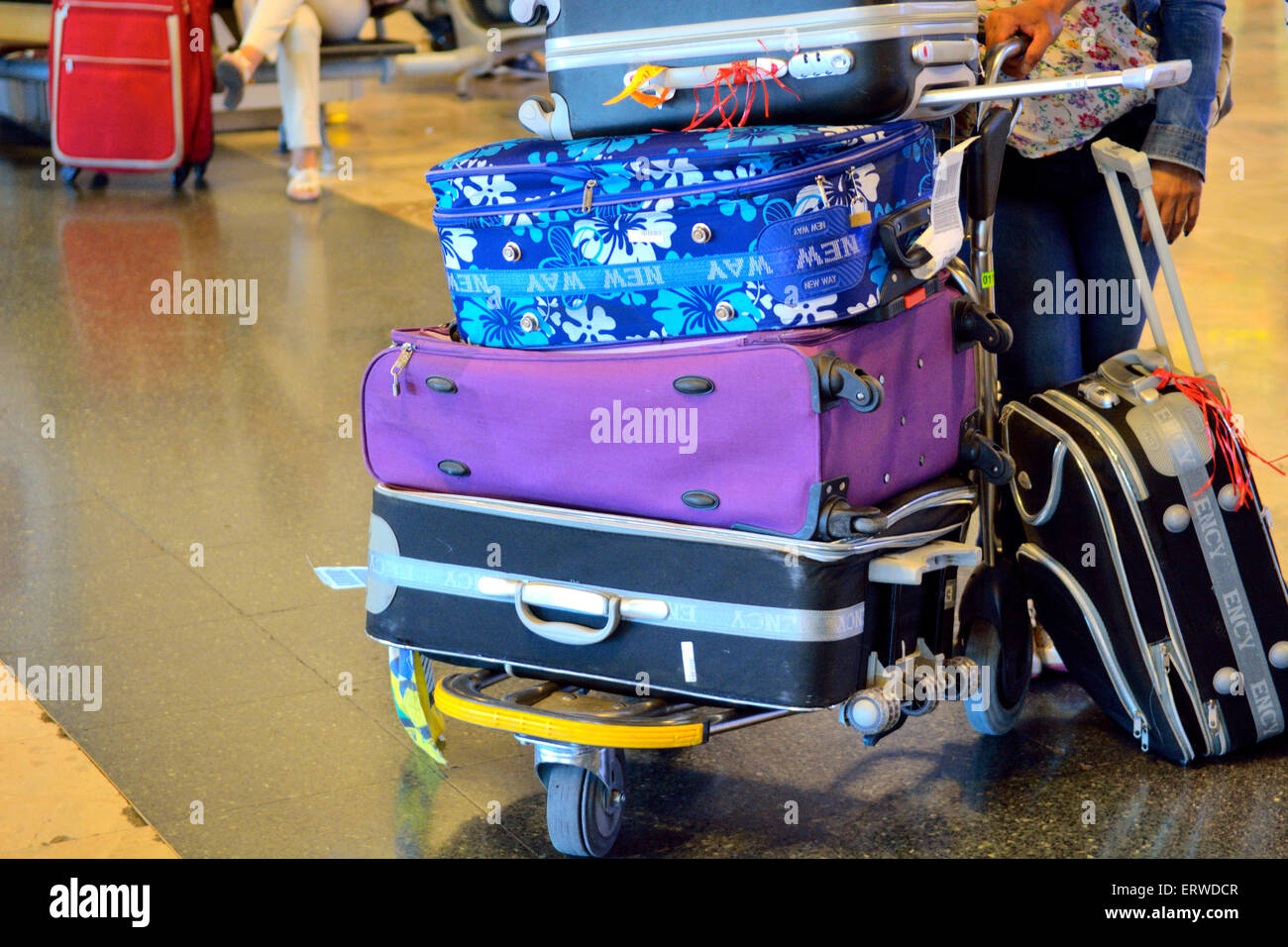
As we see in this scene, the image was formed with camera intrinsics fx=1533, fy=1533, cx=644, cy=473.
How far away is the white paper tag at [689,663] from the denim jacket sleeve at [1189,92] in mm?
1110

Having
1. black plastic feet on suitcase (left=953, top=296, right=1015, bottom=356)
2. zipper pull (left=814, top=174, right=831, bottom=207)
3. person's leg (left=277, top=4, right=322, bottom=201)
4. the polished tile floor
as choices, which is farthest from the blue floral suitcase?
person's leg (left=277, top=4, right=322, bottom=201)

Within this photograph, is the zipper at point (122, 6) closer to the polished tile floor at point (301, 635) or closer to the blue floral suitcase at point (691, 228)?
the polished tile floor at point (301, 635)

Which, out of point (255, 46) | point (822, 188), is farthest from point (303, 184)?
point (822, 188)

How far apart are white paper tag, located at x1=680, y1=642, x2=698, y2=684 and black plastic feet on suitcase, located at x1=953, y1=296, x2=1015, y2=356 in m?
0.57

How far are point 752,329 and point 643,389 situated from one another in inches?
5.9

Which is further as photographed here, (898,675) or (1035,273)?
(1035,273)

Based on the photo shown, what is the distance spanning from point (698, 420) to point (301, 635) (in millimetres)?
1148

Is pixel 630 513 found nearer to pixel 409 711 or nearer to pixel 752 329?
pixel 752 329

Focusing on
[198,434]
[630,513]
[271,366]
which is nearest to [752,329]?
[630,513]

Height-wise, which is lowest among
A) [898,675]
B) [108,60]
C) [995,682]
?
[995,682]

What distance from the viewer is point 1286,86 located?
850 cm

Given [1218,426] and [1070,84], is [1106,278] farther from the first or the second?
[1070,84]

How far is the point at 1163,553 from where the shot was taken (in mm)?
2129

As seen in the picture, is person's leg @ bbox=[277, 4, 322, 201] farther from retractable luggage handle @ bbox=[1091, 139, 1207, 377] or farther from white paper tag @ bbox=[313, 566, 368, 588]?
retractable luggage handle @ bbox=[1091, 139, 1207, 377]
